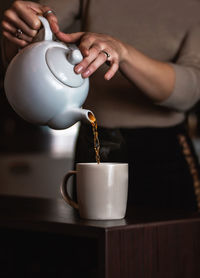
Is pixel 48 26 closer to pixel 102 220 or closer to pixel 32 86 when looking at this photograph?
pixel 32 86

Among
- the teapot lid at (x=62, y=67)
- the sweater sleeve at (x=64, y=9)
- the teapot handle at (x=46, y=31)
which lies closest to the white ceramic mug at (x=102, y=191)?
the teapot lid at (x=62, y=67)

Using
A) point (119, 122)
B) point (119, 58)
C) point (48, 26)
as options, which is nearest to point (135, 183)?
point (119, 122)

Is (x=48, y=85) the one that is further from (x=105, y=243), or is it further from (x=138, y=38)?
(x=138, y=38)

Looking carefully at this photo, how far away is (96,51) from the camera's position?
85 centimetres

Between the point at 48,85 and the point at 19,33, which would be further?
the point at 19,33

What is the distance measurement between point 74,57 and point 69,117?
119 millimetres

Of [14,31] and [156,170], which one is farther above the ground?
[14,31]

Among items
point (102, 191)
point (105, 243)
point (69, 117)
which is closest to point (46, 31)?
point (69, 117)

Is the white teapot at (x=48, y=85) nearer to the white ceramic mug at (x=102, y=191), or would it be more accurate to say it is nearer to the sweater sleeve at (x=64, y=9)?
the white ceramic mug at (x=102, y=191)

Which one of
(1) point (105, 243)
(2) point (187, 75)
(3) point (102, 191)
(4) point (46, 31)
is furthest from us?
(2) point (187, 75)

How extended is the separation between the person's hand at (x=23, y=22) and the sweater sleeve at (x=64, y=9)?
234 millimetres

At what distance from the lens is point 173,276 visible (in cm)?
78

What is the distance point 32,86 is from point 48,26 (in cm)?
15

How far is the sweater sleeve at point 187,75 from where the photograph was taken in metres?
1.12
